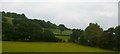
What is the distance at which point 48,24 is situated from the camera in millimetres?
23250

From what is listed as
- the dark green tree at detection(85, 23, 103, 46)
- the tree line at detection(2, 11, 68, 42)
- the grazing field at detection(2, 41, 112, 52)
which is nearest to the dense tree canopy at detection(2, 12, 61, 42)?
the tree line at detection(2, 11, 68, 42)

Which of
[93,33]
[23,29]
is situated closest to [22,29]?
[23,29]

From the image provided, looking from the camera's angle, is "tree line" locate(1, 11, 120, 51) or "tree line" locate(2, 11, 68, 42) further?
"tree line" locate(1, 11, 120, 51)

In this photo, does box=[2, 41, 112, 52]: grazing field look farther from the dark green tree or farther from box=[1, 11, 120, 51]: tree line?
the dark green tree

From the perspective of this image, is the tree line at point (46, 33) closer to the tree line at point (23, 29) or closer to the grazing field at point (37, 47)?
the tree line at point (23, 29)

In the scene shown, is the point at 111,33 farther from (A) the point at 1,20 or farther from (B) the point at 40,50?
(A) the point at 1,20

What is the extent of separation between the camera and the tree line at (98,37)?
22031 mm

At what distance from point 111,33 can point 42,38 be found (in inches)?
245

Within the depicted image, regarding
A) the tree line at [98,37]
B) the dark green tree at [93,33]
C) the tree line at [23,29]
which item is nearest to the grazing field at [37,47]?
the tree line at [23,29]

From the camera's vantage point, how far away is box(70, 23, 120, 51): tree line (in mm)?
22031

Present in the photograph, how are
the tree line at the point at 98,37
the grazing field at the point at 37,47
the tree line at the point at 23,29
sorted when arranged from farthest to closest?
the tree line at the point at 98,37 → the tree line at the point at 23,29 → the grazing field at the point at 37,47

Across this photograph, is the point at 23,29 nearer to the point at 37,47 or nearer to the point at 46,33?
the point at 46,33

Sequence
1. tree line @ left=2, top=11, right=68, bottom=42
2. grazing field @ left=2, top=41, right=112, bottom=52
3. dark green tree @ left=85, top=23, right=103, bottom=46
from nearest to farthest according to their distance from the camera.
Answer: grazing field @ left=2, top=41, right=112, bottom=52 → tree line @ left=2, top=11, right=68, bottom=42 → dark green tree @ left=85, top=23, right=103, bottom=46

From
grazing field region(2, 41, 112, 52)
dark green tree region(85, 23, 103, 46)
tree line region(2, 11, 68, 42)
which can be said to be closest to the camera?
grazing field region(2, 41, 112, 52)
